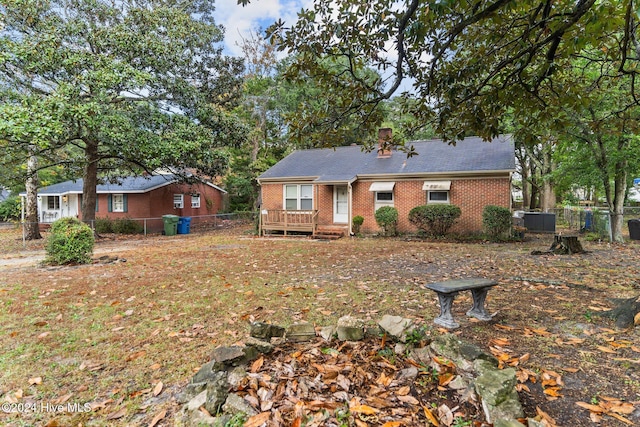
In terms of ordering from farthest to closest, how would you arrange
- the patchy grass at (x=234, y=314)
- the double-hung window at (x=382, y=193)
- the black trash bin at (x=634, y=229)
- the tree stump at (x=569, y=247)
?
the double-hung window at (x=382, y=193)
the black trash bin at (x=634, y=229)
the tree stump at (x=569, y=247)
the patchy grass at (x=234, y=314)

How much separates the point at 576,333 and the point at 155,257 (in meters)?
9.75

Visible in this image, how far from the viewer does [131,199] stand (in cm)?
2177

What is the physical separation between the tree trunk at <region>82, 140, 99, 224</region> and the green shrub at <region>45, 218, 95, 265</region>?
697cm

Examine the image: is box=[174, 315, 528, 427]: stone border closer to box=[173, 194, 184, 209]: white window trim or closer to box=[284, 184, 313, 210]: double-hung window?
box=[284, 184, 313, 210]: double-hung window

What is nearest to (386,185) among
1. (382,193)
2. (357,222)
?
(382,193)

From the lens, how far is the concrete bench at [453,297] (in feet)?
12.6

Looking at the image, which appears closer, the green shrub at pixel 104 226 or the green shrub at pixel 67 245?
the green shrub at pixel 67 245

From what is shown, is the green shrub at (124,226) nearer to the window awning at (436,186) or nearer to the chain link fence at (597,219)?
the window awning at (436,186)

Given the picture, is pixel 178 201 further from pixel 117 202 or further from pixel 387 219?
pixel 387 219

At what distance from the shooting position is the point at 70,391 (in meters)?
2.78

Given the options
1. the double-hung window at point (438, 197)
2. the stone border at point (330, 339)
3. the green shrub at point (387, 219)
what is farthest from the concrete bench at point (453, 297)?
the double-hung window at point (438, 197)

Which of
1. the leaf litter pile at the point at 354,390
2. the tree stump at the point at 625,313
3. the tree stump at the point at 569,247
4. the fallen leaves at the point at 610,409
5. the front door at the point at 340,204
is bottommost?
the fallen leaves at the point at 610,409

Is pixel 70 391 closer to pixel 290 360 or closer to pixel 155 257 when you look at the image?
pixel 290 360

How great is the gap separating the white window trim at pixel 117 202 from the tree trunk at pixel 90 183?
6.87 m
